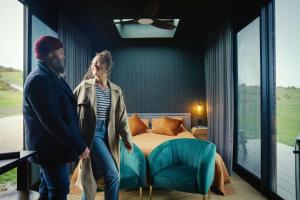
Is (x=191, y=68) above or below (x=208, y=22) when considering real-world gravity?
below

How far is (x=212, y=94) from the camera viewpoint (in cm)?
460

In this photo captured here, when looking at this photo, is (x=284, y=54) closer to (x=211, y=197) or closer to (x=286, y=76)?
(x=286, y=76)

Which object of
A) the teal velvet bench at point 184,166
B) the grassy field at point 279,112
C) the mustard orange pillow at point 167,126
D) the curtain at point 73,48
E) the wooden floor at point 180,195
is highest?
the curtain at point 73,48

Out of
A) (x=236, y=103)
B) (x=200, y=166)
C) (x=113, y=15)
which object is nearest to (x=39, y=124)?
(x=200, y=166)

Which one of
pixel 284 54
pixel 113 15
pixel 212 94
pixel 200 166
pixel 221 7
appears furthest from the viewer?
pixel 212 94

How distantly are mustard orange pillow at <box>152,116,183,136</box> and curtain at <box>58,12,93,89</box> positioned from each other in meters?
1.82

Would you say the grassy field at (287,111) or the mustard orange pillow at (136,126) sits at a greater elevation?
the grassy field at (287,111)

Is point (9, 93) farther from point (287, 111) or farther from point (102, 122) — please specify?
point (287, 111)

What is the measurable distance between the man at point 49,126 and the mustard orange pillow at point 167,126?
10.1ft

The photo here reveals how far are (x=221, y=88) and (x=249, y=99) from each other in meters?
0.52

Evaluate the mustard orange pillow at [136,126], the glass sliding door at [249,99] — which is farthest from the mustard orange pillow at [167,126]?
the glass sliding door at [249,99]

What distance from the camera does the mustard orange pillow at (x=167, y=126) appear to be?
4398 millimetres

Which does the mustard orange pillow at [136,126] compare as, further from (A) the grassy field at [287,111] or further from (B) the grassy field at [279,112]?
(A) the grassy field at [287,111]

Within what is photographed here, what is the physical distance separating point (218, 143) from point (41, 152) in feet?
11.6
